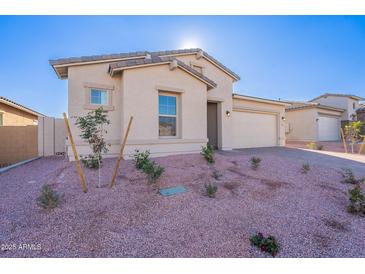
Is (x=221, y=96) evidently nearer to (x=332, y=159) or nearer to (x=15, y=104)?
(x=332, y=159)

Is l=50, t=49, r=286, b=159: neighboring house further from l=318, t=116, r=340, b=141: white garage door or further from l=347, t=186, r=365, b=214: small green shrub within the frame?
l=318, t=116, r=340, b=141: white garage door

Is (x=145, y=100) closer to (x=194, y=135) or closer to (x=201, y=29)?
(x=194, y=135)

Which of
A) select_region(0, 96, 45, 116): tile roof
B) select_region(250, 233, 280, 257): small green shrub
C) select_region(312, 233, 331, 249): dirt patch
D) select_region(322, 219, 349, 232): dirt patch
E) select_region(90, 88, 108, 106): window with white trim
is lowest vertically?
select_region(312, 233, 331, 249): dirt patch

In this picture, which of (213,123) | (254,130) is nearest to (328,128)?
(254,130)

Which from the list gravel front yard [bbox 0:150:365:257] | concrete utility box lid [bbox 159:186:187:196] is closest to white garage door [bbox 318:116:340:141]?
gravel front yard [bbox 0:150:365:257]

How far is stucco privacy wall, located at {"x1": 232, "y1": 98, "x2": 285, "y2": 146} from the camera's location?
1137cm

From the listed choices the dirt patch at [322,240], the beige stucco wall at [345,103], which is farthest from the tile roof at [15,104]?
the beige stucco wall at [345,103]

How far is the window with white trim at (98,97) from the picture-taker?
23.5 ft

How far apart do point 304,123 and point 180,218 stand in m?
19.8

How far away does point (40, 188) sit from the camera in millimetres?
4211

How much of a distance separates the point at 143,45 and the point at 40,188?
7178mm

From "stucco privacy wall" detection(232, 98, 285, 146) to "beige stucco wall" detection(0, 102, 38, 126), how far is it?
593 inches

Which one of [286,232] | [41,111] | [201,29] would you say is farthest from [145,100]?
[41,111]
